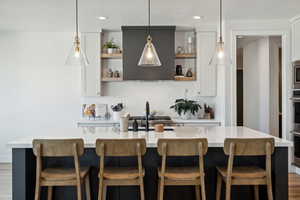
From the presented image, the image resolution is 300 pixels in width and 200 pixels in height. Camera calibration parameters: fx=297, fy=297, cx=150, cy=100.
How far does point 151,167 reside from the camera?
3.01m

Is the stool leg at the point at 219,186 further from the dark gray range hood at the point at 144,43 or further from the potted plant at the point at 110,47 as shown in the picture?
the potted plant at the point at 110,47

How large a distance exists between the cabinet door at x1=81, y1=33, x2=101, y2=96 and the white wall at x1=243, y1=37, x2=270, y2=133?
11.3 ft

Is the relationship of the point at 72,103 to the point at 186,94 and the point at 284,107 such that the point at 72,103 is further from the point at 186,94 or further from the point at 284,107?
the point at 284,107

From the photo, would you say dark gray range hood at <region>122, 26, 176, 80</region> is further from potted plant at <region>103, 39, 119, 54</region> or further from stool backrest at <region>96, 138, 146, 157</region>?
stool backrest at <region>96, 138, 146, 157</region>

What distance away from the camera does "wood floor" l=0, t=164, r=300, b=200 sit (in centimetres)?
385

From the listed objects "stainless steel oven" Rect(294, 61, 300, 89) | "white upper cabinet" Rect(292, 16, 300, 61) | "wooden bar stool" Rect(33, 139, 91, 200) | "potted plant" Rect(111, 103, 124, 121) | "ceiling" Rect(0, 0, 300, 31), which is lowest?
"wooden bar stool" Rect(33, 139, 91, 200)

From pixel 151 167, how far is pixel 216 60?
146 centimetres

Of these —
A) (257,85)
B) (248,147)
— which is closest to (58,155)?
(248,147)

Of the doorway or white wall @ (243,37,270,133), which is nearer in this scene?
the doorway

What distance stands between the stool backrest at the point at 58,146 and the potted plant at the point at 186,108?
318 centimetres

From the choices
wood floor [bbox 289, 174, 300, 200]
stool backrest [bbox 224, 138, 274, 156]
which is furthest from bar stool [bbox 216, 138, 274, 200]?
wood floor [bbox 289, 174, 300, 200]

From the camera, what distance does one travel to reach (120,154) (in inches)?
102

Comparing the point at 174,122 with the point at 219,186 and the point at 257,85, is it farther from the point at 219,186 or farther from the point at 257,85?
the point at 257,85

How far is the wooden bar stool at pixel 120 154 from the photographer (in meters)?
2.58
